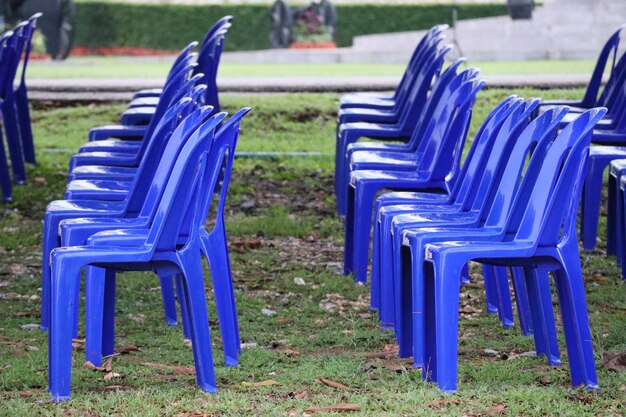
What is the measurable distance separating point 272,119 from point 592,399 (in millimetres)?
9595

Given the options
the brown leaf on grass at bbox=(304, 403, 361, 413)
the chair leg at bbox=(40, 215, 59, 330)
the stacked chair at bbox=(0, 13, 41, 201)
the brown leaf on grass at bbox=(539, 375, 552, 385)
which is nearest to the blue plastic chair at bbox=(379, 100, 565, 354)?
the brown leaf on grass at bbox=(539, 375, 552, 385)

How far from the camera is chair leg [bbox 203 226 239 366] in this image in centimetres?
587

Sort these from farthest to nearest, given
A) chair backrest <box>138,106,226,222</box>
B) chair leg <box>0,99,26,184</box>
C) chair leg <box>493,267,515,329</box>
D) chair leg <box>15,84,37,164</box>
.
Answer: chair leg <box>15,84,37,164</box>, chair leg <box>0,99,26,184</box>, chair leg <box>493,267,515,329</box>, chair backrest <box>138,106,226,222</box>

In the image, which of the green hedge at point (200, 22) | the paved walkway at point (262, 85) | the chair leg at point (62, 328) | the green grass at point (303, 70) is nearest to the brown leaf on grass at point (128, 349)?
the chair leg at point (62, 328)

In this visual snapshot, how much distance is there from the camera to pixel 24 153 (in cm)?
1227

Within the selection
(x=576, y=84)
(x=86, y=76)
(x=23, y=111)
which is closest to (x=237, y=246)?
(x=23, y=111)

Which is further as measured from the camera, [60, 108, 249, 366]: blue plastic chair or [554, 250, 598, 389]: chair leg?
[60, 108, 249, 366]: blue plastic chair

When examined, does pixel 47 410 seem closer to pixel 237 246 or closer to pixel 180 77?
pixel 180 77

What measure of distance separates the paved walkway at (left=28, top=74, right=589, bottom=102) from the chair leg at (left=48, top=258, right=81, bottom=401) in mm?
10897

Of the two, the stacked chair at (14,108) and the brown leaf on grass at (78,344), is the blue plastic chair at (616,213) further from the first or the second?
Result: the stacked chair at (14,108)

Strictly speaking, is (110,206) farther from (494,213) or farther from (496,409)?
(496,409)

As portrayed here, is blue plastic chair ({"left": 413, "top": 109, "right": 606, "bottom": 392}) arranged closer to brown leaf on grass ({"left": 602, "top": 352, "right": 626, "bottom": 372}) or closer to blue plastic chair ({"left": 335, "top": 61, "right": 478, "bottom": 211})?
brown leaf on grass ({"left": 602, "top": 352, "right": 626, "bottom": 372})

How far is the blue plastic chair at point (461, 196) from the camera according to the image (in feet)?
19.1

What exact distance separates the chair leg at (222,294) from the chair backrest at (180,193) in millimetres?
511
